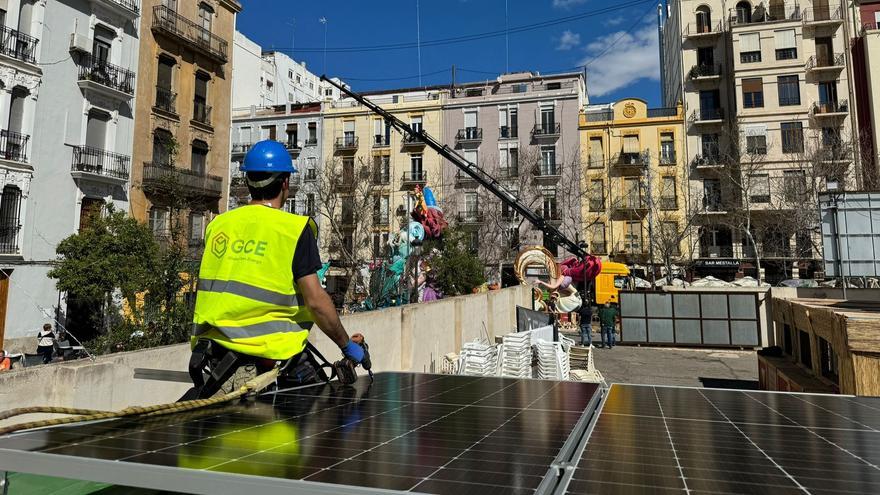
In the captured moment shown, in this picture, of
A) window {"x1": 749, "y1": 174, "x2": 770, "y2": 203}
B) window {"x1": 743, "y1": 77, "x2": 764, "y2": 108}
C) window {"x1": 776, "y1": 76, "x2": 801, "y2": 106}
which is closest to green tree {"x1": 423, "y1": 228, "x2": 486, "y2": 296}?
window {"x1": 749, "y1": 174, "x2": 770, "y2": 203}

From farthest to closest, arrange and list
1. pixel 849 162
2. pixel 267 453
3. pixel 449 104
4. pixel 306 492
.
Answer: pixel 449 104 < pixel 849 162 < pixel 267 453 < pixel 306 492

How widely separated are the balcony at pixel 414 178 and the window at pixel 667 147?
1748 cm

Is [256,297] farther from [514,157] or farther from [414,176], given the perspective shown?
[414,176]

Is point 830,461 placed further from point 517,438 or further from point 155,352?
point 155,352

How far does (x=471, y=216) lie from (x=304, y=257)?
35980mm

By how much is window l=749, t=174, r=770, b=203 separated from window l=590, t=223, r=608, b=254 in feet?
31.6

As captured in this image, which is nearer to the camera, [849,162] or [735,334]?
[735,334]

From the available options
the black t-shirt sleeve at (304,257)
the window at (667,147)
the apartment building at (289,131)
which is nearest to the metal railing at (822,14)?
the window at (667,147)

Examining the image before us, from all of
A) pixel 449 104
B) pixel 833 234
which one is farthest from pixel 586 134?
pixel 833 234

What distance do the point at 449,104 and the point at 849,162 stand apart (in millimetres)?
26246

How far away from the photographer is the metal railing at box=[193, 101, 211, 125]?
26.3 metres

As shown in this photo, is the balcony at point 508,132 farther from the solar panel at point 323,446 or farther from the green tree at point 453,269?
the solar panel at point 323,446

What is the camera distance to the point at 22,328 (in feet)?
60.0

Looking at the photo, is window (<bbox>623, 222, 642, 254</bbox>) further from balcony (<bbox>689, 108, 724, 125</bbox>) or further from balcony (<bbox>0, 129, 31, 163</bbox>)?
balcony (<bbox>0, 129, 31, 163</bbox>)
